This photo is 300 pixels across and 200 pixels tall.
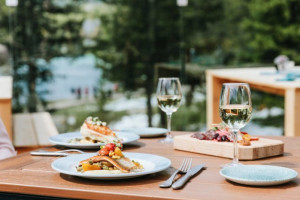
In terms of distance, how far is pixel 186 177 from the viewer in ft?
3.96

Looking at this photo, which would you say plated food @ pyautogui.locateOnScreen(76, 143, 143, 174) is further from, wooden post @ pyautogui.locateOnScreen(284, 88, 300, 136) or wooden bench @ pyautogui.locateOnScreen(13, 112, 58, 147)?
wooden bench @ pyautogui.locateOnScreen(13, 112, 58, 147)

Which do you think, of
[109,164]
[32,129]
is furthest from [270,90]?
[109,164]

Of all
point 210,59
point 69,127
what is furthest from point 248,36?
point 69,127

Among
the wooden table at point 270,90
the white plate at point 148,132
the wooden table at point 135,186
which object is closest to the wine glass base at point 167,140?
the white plate at point 148,132

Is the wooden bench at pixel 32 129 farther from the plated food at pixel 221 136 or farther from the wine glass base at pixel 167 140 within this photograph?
the plated food at pixel 221 136

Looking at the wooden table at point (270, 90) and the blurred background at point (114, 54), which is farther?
the blurred background at point (114, 54)

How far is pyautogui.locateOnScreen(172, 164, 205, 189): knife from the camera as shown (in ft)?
3.75

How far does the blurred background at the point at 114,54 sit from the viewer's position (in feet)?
18.4

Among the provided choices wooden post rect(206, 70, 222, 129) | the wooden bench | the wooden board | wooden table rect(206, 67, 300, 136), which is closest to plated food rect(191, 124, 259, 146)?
the wooden board

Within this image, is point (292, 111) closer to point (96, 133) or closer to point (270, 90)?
point (270, 90)

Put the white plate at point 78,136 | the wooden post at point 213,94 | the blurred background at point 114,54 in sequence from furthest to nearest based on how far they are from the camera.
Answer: the blurred background at point 114,54
the wooden post at point 213,94
the white plate at point 78,136

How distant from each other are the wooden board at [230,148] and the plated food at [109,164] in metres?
0.31

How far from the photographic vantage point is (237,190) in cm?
112

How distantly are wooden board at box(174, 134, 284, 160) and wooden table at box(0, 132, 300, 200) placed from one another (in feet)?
0.08
